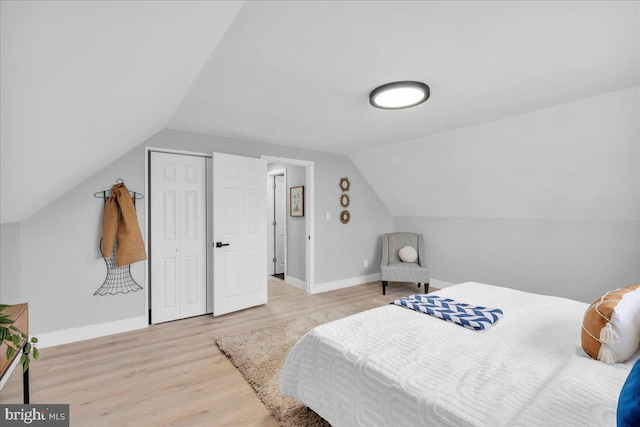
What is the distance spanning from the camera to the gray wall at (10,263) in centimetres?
222

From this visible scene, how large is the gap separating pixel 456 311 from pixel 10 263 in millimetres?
3472

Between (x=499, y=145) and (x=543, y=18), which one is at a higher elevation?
(x=543, y=18)

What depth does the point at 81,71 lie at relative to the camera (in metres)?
1.02

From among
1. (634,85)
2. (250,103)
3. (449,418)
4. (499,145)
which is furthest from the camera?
(499,145)

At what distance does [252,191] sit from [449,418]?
327 centimetres

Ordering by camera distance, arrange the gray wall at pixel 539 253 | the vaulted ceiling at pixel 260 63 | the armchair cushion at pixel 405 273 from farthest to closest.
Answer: the armchair cushion at pixel 405 273 < the gray wall at pixel 539 253 < the vaulted ceiling at pixel 260 63

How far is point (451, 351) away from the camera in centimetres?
138

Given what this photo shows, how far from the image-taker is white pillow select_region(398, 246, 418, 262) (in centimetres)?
455

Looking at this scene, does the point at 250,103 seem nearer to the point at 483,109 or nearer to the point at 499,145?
the point at 483,109

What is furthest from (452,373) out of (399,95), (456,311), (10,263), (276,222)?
(276,222)

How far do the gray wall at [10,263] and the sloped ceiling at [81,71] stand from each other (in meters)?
0.35

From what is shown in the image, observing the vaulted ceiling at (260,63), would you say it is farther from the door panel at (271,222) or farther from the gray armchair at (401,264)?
the door panel at (271,222)

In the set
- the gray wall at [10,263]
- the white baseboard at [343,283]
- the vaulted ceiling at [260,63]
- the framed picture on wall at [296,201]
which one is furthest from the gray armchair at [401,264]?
the gray wall at [10,263]

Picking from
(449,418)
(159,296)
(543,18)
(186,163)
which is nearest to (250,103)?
(186,163)
